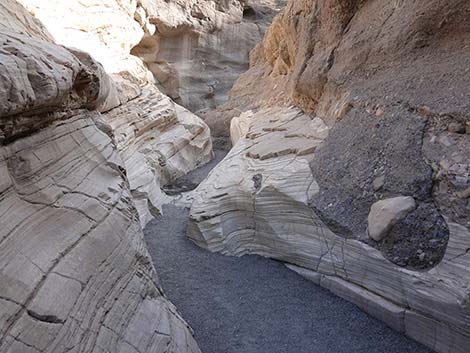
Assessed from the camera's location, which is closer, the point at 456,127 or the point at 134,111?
the point at 456,127

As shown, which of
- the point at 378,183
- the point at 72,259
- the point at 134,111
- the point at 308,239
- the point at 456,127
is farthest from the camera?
the point at 134,111

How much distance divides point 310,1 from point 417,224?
4.31 metres

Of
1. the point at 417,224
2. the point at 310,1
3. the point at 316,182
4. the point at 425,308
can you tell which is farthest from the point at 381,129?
the point at 310,1

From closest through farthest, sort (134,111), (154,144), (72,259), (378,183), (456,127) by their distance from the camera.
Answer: (72,259) → (456,127) → (378,183) → (134,111) → (154,144)

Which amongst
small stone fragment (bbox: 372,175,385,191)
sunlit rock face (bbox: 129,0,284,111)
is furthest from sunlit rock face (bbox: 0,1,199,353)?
sunlit rock face (bbox: 129,0,284,111)

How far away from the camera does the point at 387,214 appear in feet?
9.52

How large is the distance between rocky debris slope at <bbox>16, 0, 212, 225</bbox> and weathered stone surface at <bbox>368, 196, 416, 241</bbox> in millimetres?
2919

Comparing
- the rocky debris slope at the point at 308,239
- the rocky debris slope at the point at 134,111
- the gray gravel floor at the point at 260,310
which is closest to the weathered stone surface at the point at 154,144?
the rocky debris slope at the point at 134,111

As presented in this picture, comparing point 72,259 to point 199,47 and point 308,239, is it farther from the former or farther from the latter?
point 199,47

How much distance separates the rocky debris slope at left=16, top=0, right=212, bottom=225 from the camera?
5.66 meters

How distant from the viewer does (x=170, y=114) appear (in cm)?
754

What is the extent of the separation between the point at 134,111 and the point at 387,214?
4.64m

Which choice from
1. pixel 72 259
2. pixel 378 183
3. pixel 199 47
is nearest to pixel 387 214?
pixel 378 183

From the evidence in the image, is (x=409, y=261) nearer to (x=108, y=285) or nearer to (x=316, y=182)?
(x=316, y=182)
